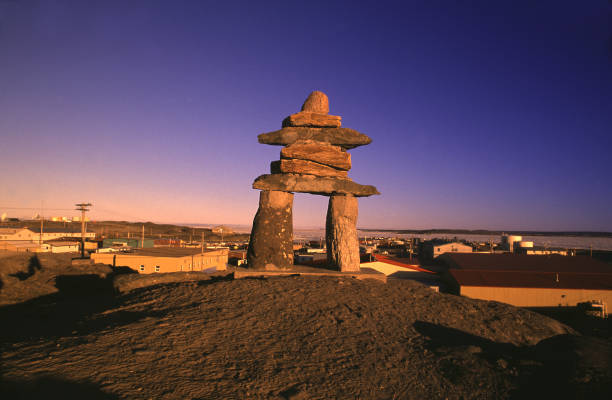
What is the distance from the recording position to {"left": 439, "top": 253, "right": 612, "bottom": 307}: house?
19719mm

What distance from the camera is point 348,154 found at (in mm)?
10953

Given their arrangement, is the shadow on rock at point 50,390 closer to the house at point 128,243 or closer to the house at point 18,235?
the house at point 128,243

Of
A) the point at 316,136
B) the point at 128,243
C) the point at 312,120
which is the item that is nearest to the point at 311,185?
the point at 316,136

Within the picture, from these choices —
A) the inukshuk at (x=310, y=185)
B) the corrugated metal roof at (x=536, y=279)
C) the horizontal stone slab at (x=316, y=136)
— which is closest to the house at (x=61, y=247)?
the inukshuk at (x=310, y=185)

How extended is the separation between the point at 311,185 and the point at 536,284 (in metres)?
18.8

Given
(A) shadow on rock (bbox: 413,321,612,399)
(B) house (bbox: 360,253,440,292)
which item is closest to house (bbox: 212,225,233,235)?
(B) house (bbox: 360,253,440,292)

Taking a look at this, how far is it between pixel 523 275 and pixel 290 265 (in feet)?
63.2

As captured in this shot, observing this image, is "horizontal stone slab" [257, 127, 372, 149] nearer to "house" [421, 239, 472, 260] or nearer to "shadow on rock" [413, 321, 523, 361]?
"shadow on rock" [413, 321, 523, 361]

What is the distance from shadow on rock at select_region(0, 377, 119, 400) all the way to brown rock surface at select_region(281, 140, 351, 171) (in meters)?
8.06

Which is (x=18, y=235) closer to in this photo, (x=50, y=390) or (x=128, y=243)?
(x=128, y=243)

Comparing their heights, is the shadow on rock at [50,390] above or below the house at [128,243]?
above

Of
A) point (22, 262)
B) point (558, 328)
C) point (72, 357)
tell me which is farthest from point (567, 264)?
point (22, 262)

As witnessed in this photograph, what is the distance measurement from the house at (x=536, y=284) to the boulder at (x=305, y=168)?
1492 cm

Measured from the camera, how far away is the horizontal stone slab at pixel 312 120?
35.1 ft
